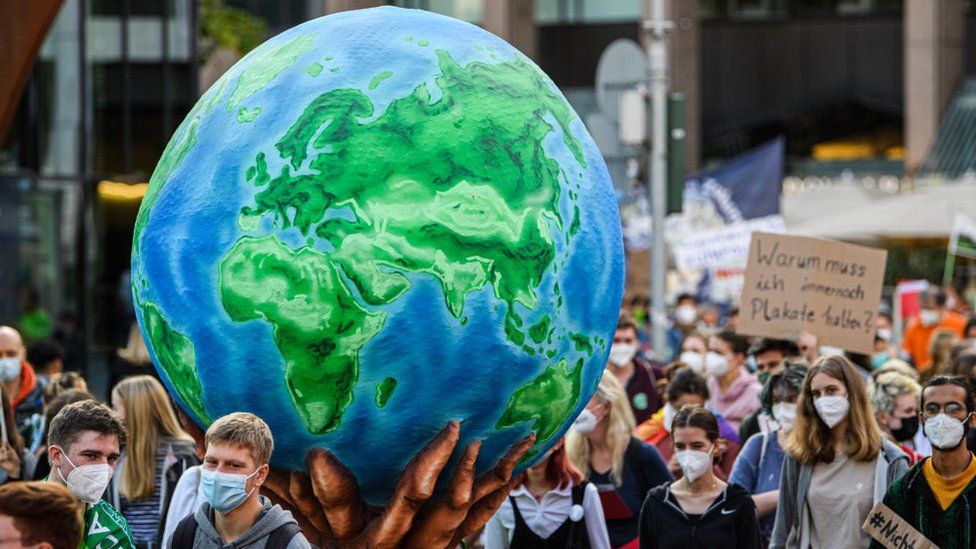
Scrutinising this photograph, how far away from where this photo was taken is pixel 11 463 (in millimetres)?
7156

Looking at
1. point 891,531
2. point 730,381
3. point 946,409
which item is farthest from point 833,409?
point 730,381

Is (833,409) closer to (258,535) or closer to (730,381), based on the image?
(258,535)

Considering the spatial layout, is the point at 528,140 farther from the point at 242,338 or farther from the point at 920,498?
the point at 920,498

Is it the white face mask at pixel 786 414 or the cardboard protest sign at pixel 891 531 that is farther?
the white face mask at pixel 786 414

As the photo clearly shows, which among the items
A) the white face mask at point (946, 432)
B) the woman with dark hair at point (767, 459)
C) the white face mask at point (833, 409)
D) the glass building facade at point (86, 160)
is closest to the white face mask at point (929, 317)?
the woman with dark hair at point (767, 459)

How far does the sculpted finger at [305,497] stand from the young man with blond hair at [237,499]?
10cm

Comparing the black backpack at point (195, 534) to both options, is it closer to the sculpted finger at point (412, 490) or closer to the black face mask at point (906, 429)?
the sculpted finger at point (412, 490)

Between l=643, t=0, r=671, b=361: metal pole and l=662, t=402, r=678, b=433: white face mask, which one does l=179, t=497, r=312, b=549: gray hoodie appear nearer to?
l=662, t=402, r=678, b=433: white face mask

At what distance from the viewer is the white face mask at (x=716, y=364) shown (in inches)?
396

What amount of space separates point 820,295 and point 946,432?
11.8 feet

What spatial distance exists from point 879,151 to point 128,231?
22385 mm

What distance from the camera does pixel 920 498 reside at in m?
6.60

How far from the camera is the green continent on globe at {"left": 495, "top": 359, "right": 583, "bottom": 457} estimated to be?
450 cm

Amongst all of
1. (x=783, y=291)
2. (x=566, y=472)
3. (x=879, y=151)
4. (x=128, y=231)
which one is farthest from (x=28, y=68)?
(x=879, y=151)
